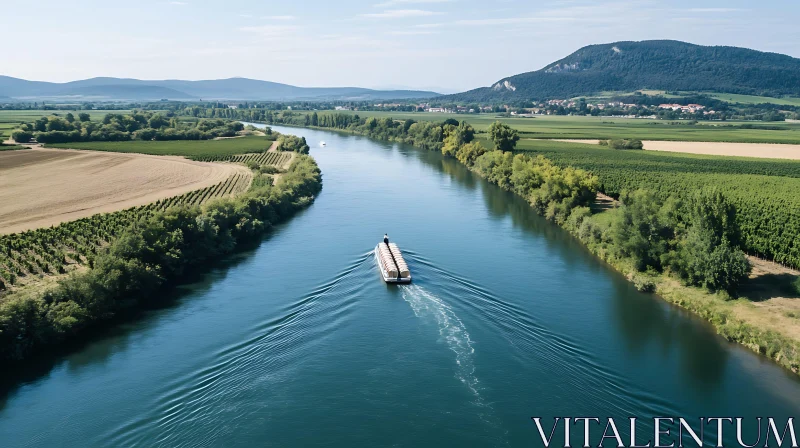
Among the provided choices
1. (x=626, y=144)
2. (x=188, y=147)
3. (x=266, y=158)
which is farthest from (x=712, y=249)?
(x=188, y=147)

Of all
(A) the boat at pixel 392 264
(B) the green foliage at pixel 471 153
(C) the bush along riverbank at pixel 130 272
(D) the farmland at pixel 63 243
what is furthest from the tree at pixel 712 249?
(B) the green foliage at pixel 471 153

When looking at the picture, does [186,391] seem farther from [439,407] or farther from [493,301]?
[493,301]

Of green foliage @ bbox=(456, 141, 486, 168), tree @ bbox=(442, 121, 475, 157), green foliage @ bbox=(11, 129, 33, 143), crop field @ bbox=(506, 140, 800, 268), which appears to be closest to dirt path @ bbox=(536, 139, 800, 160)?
crop field @ bbox=(506, 140, 800, 268)

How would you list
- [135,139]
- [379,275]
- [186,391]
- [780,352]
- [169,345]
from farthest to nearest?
1. [135,139]
2. [379,275]
3. [169,345]
4. [780,352]
5. [186,391]

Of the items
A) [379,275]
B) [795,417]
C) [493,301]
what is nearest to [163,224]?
[379,275]

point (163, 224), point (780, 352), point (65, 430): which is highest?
point (163, 224)

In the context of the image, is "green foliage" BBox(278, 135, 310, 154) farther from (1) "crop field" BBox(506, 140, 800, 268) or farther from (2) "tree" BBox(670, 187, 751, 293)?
(2) "tree" BBox(670, 187, 751, 293)

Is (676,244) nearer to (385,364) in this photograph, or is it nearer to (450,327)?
(450,327)
